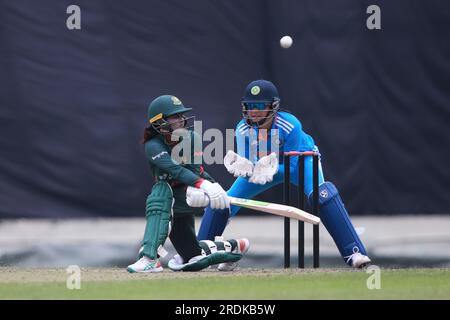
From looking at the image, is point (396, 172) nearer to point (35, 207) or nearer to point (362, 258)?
point (362, 258)

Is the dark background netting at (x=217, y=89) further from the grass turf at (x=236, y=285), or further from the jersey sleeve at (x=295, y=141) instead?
the grass turf at (x=236, y=285)

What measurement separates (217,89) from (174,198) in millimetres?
2487

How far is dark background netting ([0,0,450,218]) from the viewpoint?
1000 centimetres

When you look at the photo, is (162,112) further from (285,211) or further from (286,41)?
(286,41)

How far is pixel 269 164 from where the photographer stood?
8070 millimetres

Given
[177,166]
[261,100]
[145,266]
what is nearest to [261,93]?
[261,100]

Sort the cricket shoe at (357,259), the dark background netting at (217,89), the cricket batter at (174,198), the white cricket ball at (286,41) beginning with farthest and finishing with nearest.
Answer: the dark background netting at (217,89), the white cricket ball at (286,41), the cricket shoe at (357,259), the cricket batter at (174,198)

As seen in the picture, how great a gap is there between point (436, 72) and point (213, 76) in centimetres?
195

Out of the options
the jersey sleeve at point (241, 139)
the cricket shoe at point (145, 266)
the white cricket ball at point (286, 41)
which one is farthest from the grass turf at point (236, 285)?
the white cricket ball at point (286, 41)

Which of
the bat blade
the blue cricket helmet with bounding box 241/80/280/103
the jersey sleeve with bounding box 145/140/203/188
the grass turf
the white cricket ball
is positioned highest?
the white cricket ball

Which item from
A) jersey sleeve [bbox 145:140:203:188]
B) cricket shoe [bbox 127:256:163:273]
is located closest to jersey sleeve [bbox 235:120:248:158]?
jersey sleeve [bbox 145:140:203:188]

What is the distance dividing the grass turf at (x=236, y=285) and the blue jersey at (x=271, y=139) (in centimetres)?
84

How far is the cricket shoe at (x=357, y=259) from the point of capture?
26.4 ft

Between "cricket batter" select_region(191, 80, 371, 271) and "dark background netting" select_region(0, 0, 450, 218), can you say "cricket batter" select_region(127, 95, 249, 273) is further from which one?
"dark background netting" select_region(0, 0, 450, 218)
